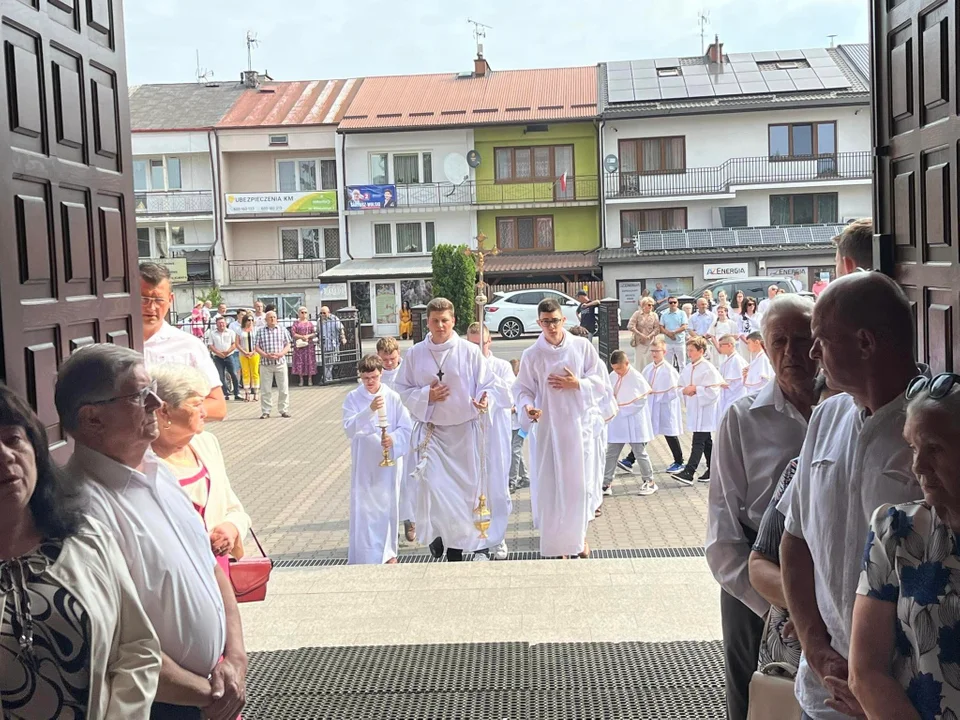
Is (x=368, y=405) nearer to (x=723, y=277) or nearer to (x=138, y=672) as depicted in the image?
(x=138, y=672)

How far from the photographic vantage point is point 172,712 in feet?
9.64

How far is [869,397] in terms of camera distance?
2639 millimetres

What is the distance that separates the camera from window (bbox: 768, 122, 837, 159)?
119 feet

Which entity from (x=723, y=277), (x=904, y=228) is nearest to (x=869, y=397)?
(x=904, y=228)

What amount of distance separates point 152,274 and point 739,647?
3.44 m

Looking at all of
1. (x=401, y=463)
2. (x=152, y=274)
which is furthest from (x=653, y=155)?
(x=152, y=274)

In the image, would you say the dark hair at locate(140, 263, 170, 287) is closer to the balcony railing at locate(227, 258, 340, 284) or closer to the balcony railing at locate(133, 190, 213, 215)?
the balcony railing at locate(227, 258, 340, 284)

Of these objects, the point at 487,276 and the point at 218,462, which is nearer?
the point at 218,462

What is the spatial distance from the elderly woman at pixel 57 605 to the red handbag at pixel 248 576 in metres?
1.33

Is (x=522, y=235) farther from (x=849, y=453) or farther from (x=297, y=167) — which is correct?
(x=849, y=453)

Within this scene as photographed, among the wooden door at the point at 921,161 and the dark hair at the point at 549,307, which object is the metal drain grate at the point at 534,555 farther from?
the wooden door at the point at 921,161

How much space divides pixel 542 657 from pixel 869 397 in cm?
309

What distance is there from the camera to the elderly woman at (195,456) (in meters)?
3.82

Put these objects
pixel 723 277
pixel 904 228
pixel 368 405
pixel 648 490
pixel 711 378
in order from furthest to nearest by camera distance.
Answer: pixel 723 277, pixel 711 378, pixel 648 490, pixel 368 405, pixel 904 228
